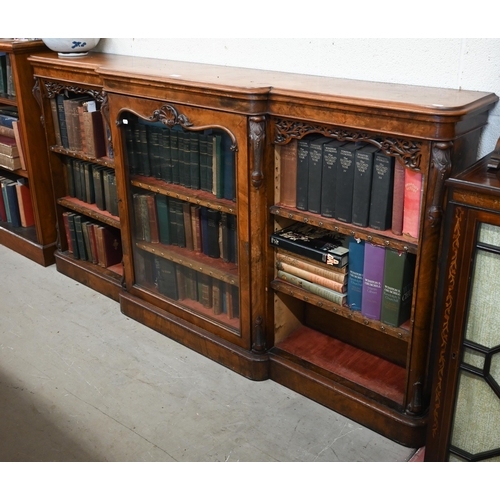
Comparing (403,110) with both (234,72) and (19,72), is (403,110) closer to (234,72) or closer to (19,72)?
(234,72)

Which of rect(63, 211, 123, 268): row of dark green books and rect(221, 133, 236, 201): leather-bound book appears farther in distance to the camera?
rect(63, 211, 123, 268): row of dark green books

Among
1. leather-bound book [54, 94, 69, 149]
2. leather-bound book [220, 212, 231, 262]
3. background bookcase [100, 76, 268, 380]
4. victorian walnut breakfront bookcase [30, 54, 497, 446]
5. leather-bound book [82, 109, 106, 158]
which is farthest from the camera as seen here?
leather-bound book [54, 94, 69, 149]

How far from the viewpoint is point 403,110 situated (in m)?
1.96

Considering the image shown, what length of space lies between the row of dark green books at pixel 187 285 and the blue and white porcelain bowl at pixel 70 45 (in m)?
1.17

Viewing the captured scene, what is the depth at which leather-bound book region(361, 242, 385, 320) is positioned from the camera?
2287mm

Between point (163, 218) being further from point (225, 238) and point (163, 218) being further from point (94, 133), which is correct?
point (94, 133)

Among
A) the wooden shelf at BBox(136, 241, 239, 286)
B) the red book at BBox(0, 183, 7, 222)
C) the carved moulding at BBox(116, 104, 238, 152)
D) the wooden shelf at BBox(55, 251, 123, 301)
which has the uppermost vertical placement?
the carved moulding at BBox(116, 104, 238, 152)

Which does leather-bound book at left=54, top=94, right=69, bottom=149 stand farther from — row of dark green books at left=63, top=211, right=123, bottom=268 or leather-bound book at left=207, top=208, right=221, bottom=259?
leather-bound book at left=207, top=208, right=221, bottom=259

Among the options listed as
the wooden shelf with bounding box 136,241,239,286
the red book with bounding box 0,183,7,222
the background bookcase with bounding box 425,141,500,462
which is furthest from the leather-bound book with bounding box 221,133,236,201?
the red book with bounding box 0,183,7,222

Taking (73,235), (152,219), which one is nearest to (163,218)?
(152,219)

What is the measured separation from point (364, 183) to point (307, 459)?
105 cm

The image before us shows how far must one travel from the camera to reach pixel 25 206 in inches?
160

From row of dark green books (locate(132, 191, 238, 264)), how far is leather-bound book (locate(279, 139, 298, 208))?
11.1 inches

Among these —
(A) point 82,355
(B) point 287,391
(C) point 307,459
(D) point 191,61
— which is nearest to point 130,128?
(D) point 191,61
